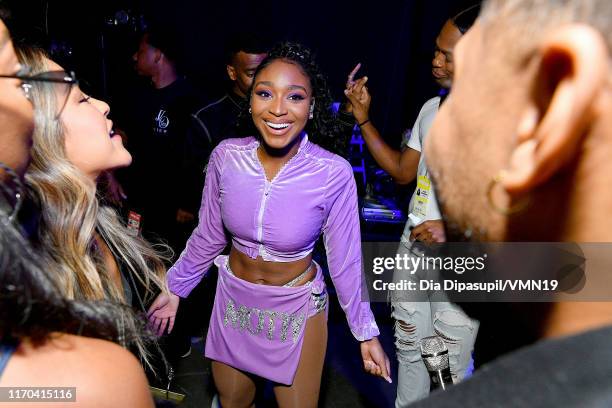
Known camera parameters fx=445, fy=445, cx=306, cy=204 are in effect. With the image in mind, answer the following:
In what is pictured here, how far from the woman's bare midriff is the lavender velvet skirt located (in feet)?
0.13

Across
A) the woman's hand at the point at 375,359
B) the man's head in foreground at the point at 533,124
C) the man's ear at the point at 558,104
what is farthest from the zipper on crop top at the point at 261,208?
the man's ear at the point at 558,104

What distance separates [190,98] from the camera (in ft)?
11.1

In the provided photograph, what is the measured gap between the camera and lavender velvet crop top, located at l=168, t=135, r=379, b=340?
193 cm

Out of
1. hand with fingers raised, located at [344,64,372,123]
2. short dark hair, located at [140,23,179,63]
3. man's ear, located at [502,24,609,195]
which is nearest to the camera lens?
man's ear, located at [502,24,609,195]

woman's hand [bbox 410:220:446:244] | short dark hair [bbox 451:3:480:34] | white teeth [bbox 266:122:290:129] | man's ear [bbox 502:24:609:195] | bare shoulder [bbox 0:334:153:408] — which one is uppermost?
short dark hair [bbox 451:3:480:34]

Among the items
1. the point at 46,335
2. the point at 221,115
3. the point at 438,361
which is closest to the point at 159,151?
the point at 221,115

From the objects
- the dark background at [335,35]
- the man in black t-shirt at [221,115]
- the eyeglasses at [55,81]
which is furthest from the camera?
the dark background at [335,35]

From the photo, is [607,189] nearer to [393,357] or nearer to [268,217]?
[268,217]

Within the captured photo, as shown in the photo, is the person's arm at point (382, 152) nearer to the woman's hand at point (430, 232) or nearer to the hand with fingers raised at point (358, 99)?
the hand with fingers raised at point (358, 99)

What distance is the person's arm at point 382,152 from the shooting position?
270cm

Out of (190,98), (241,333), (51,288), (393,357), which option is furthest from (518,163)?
(190,98)

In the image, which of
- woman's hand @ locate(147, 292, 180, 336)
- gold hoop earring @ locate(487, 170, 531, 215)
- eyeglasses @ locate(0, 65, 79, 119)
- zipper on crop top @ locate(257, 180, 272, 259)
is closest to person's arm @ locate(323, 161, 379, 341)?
zipper on crop top @ locate(257, 180, 272, 259)

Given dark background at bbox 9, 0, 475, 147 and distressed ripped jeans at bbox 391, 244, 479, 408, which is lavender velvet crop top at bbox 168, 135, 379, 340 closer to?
distressed ripped jeans at bbox 391, 244, 479, 408

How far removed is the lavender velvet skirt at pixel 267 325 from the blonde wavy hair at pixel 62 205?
2.06ft
